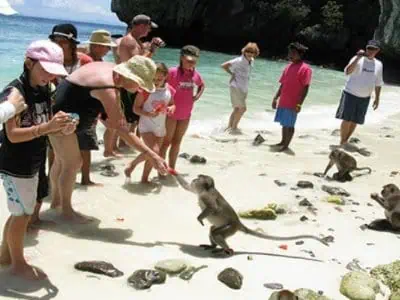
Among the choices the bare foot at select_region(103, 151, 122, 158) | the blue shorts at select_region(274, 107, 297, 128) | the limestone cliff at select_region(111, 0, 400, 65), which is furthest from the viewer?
the limestone cliff at select_region(111, 0, 400, 65)

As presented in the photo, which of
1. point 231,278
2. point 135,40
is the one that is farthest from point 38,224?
point 135,40

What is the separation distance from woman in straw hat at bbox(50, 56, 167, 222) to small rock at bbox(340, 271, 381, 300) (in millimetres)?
1785

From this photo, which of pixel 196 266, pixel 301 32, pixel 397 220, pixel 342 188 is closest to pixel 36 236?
pixel 196 266

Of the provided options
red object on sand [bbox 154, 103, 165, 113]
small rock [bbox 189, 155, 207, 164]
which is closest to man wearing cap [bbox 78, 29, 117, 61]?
red object on sand [bbox 154, 103, 165, 113]

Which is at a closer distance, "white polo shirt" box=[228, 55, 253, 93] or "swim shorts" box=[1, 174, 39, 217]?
"swim shorts" box=[1, 174, 39, 217]

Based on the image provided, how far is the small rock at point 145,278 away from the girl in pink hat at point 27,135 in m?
0.68

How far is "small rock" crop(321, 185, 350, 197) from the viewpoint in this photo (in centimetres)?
753

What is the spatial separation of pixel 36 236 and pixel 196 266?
149cm

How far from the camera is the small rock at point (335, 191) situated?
7531 millimetres

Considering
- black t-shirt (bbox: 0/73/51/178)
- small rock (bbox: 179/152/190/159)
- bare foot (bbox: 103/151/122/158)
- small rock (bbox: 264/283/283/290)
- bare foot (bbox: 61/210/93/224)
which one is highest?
black t-shirt (bbox: 0/73/51/178)

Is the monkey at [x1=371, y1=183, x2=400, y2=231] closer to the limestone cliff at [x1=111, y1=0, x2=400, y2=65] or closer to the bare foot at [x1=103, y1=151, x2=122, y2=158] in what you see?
the bare foot at [x1=103, y1=151, x2=122, y2=158]

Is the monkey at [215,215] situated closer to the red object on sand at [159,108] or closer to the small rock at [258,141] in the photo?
Answer: the red object on sand at [159,108]

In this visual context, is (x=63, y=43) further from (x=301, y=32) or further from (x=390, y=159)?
(x=301, y=32)

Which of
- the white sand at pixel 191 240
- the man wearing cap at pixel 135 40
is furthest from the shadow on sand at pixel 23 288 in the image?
the man wearing cap at pixel 135 40
